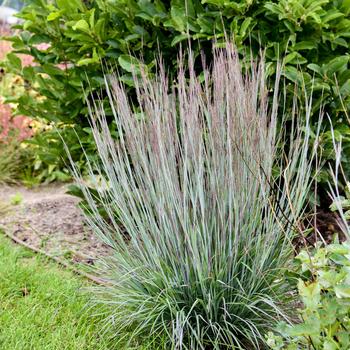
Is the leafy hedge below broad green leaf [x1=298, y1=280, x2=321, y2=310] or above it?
above

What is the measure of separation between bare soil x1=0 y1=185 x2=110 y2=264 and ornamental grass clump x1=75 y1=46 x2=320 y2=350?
757 mm

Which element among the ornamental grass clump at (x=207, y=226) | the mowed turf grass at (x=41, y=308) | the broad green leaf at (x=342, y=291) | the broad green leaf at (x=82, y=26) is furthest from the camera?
the broad green leaf at (x=82, y=26)

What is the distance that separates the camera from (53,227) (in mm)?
3779

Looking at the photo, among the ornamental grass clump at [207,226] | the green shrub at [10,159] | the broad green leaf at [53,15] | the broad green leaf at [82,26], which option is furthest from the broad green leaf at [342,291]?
the green shrub at [10,159]

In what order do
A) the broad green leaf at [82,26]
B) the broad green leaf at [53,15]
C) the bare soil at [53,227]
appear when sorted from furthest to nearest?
1. the bare soil at [53,227]
2. the broad green leaf at [53,15]
3. the broad green leaf at [82,26]

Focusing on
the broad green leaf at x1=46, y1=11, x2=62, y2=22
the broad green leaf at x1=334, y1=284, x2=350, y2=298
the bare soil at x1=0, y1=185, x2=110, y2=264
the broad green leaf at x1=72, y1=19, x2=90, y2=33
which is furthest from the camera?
the bare soil at x1=0, y1=185, x2=110, y2=264

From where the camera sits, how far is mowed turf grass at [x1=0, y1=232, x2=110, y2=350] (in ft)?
7.30

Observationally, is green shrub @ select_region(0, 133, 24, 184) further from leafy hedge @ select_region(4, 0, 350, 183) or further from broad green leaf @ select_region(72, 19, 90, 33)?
broad green leaf @ select_region(72, 19, 90, 33)

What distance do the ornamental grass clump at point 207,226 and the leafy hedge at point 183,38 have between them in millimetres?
454

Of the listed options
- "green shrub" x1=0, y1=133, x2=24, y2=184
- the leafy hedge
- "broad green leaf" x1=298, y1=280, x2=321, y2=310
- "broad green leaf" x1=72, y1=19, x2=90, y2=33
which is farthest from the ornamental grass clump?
"green shrub" x1=0, y1=133, x2=24, y2=184

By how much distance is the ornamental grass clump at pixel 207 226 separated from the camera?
209 cm

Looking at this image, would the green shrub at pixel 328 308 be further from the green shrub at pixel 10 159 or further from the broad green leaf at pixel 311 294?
the green shrub at pixel 10 159

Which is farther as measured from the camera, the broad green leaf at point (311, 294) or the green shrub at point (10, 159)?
the green shrub at point (10, 159)

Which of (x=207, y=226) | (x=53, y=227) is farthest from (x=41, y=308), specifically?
(x=53, y=227)
